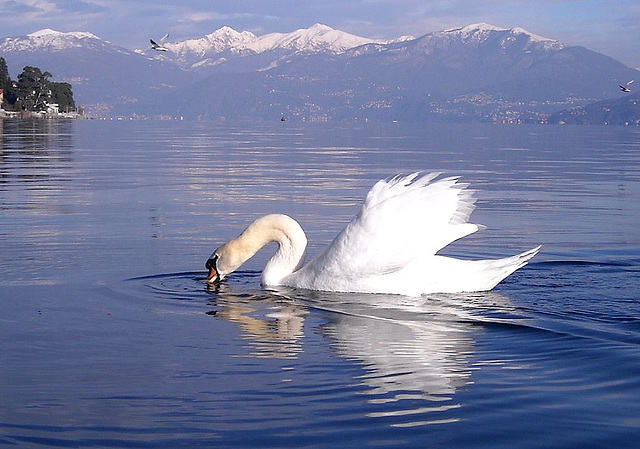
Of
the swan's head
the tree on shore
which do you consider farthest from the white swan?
the tree on shore

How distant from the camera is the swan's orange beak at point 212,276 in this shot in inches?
484

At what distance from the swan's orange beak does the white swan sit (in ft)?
3.13

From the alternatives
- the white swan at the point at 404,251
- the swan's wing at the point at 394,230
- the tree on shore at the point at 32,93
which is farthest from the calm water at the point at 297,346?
the tree on shore at the point at 32,93

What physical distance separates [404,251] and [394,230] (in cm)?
24

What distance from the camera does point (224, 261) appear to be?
40.6 ft

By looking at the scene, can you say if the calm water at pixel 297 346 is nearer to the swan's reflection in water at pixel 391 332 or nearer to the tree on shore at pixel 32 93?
the swan's reflection in water at pixel 391 332

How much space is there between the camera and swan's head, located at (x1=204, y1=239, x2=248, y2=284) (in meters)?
12.3

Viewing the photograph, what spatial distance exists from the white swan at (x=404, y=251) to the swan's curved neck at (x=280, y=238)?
0.45 metres

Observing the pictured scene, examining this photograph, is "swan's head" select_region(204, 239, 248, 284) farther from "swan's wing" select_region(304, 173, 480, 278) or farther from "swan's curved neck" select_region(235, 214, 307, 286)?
"swan's wing" select_region(304, 173, 480, 278)

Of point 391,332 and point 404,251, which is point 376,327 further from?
point 404,251

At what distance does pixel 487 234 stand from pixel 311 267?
17.6 ft

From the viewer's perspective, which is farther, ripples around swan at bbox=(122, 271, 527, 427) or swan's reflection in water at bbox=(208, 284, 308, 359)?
swan's reflection in water at bbox=(208, 284, 308, 359)

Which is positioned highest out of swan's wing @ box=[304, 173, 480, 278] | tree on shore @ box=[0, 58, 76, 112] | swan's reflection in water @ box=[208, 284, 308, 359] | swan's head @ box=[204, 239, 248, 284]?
tree on shore @ box=[0, 58, 76, 112]

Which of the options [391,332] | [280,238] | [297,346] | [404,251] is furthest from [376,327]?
[280,238]
